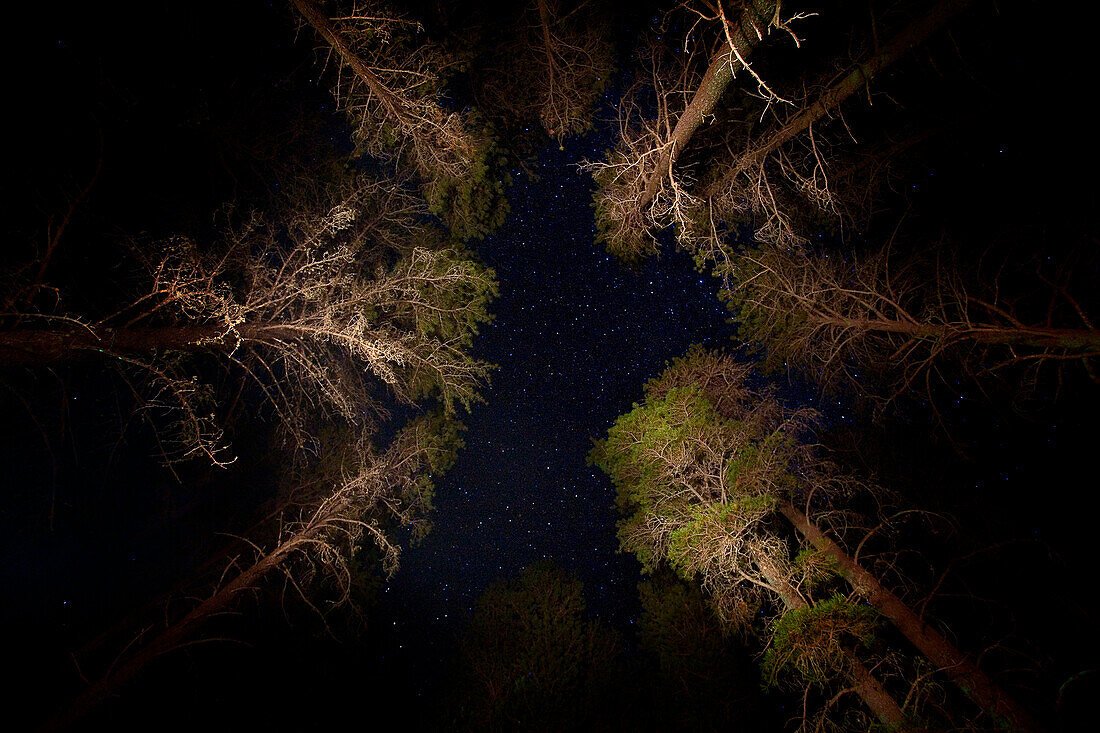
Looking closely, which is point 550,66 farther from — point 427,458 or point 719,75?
point 427,458

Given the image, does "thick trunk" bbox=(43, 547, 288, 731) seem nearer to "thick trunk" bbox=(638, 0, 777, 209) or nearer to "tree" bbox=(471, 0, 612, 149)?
"thick trunk" bbox=(638, 0, 777, 209)

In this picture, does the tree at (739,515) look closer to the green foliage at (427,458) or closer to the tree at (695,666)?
the tree at (695,666)

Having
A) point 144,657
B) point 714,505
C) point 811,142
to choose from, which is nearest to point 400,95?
point 811,142

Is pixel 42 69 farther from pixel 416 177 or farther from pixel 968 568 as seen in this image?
pixel 968 568

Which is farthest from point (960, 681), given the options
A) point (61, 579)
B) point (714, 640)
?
point (61, 579)

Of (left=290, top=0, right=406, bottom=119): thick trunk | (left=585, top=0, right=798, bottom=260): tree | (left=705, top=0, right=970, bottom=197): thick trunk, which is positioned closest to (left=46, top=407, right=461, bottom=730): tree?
(left=290, top=0, right=406, bottom=119): thick trunk

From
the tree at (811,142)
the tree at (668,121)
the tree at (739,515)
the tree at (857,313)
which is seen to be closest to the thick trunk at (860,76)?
the tree at (811,142)
